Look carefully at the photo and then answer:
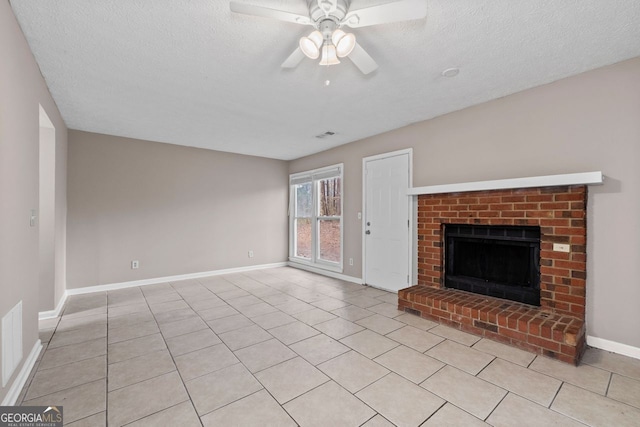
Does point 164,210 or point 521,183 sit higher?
point 521,183

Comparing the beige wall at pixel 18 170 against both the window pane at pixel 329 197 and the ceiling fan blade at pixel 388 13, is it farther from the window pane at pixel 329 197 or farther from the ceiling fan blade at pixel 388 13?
the window pane at pixel 329 197

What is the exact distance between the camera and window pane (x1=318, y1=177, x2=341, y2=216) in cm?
530

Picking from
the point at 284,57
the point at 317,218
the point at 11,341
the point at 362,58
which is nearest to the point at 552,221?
the point at 362,58

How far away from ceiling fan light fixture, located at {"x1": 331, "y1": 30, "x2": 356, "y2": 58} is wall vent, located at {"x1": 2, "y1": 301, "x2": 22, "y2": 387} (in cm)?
257

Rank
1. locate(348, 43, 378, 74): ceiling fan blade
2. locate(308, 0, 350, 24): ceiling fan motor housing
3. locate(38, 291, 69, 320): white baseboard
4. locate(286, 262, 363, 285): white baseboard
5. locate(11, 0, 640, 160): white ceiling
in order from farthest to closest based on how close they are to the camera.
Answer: locate(286, 262, 363, 285): white baseboard, locate(38, 291, 69, 320): white baseboard, locate(348, 43, 378, 74): ceiling fan blade, locate(11, 0, 640, 160): white ceiling, locate(308, 0, 350, 24): ceiling fan motor housing

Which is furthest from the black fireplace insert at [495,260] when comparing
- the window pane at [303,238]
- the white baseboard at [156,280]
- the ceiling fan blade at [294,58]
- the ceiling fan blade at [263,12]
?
the white baseboard at [156,280]

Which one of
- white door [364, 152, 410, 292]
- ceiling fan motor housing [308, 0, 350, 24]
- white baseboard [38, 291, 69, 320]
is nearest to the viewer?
ceiling fan motor housing [308, 0, 350, 24]

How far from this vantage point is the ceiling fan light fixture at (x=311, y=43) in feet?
5.61

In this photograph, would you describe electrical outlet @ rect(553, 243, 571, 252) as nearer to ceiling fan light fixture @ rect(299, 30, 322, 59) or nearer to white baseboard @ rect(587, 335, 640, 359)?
white baseboard @ rect(587, 335, 640, 359)

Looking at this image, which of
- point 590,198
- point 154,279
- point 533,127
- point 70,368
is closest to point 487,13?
point 533,127

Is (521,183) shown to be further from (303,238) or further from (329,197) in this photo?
(303,238)

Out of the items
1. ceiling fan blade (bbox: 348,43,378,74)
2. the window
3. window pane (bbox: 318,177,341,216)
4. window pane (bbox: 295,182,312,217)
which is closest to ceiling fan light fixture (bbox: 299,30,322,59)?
ceiling fan blade (bbox: 348,43,378,74)

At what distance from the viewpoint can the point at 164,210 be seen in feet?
15.8

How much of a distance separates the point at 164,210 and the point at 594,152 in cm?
564
